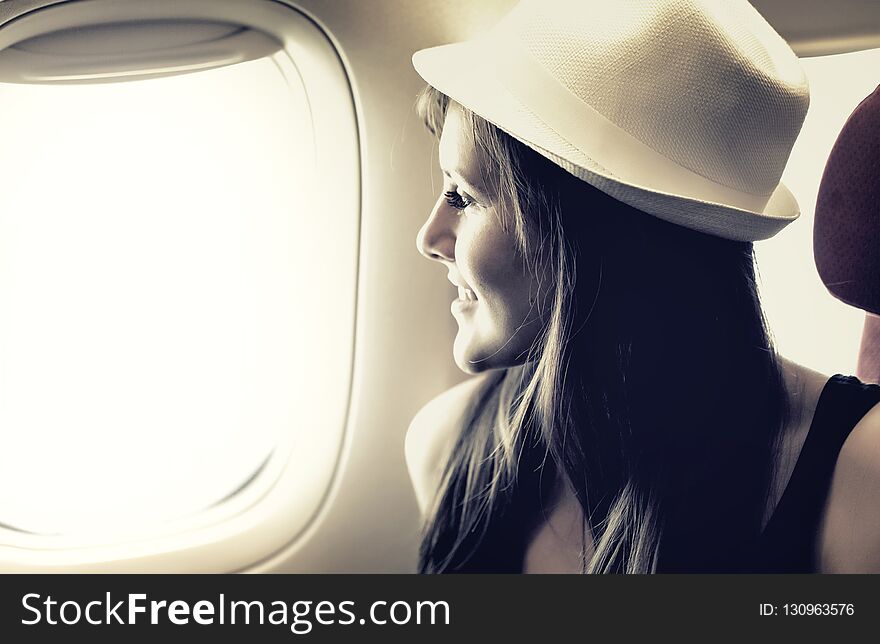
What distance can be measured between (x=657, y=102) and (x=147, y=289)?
0.80m

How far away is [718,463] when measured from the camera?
983 mm

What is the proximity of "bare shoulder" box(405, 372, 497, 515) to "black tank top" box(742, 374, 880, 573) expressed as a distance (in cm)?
46

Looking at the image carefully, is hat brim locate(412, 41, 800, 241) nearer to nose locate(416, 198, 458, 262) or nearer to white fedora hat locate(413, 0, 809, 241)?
white fedora hat locate(413, 0, 809, 241)

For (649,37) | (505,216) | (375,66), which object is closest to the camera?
(649,37)

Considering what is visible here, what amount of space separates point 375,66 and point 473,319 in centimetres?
41

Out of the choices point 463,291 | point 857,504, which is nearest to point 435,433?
point 463,291

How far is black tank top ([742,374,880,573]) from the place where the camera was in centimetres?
89

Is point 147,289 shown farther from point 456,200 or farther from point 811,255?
point 811,255

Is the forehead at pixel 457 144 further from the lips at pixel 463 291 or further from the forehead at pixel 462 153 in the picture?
the lips at pixel 463 291

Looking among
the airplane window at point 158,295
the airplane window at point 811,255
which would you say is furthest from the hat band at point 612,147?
the airplane window at point 158,295

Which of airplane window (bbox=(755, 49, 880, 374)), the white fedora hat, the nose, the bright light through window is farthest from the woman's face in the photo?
Answer: airplane window (bbox=(755, 49, 880, 374))

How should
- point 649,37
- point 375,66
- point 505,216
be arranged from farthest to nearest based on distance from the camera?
point 375,66, point 505,216, point 649,37

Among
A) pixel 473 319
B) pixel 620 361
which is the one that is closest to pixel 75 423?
pixel 473 319
